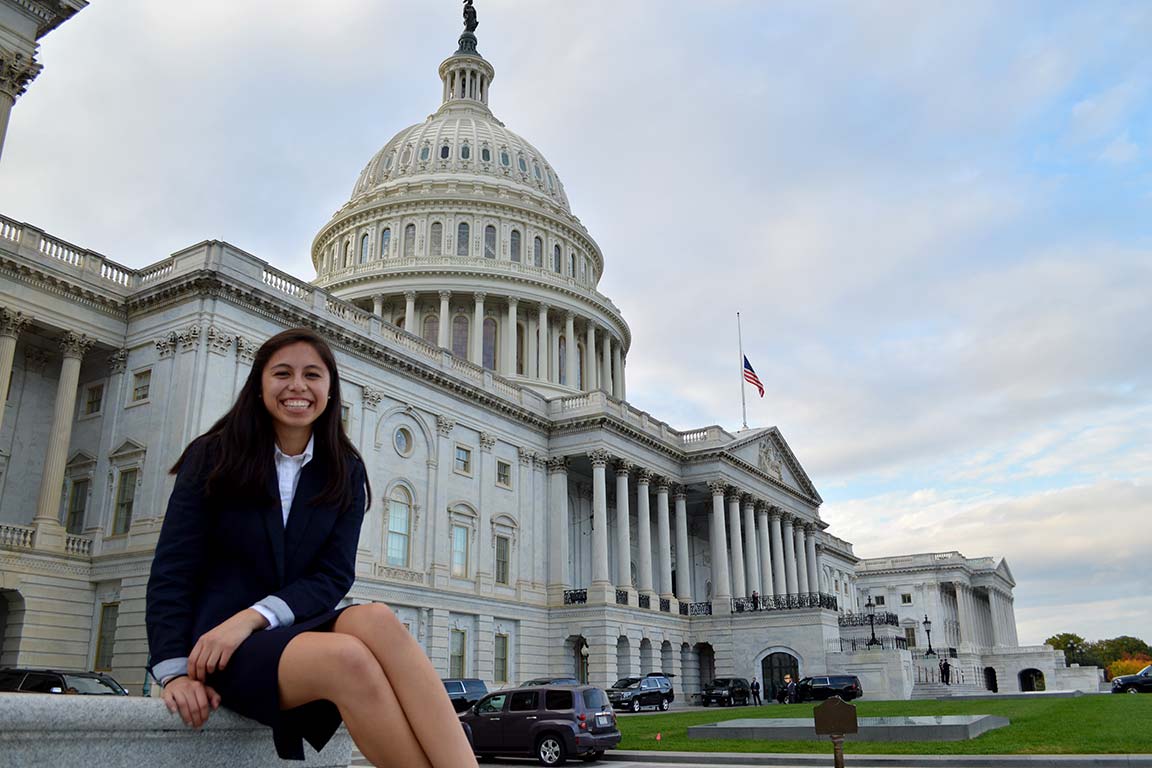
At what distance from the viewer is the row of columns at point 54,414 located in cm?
3519

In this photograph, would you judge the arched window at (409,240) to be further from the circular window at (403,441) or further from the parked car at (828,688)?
the parked car at (828,688)

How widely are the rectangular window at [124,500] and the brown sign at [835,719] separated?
31.9 m

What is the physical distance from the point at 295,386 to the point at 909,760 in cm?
1897

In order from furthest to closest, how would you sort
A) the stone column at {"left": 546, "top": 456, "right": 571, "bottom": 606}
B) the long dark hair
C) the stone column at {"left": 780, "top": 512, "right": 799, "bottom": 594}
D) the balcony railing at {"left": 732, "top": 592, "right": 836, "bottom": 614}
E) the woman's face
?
the stone column at {"left": 780, "top": 512, "right": 799, "bottom": 594}, the balcony railing at {"left": 732, "top": 592, "right": 836, "bottom": 614}, the stone column at {"left": 546, "top": 456, "right": 571, "bottom": 606}, the woman's face, the long dark hair

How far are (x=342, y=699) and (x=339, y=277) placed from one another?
74858mm

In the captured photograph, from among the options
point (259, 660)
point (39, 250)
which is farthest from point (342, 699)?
point (39, 250)

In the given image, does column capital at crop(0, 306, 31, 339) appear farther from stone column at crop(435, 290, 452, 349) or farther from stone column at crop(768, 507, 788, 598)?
stone column at crop(768, 507, 788, 598)

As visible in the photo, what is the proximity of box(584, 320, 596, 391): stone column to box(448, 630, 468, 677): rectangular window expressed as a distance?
32296mm

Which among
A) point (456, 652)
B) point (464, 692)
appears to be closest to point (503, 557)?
point (456, 652)

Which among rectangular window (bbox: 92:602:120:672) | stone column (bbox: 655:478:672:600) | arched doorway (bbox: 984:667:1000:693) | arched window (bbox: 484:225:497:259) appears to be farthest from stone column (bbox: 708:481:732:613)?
arched doorway (bbox: 984:667:1000:693)

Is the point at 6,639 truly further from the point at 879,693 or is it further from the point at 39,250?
the point at 879,693

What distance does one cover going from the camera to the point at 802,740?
80.1 feet

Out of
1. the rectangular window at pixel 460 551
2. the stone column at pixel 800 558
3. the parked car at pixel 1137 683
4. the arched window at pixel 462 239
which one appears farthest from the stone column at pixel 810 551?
the rectangular window at pixel 460 551

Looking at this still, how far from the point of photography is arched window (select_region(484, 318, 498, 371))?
72.4 metres
